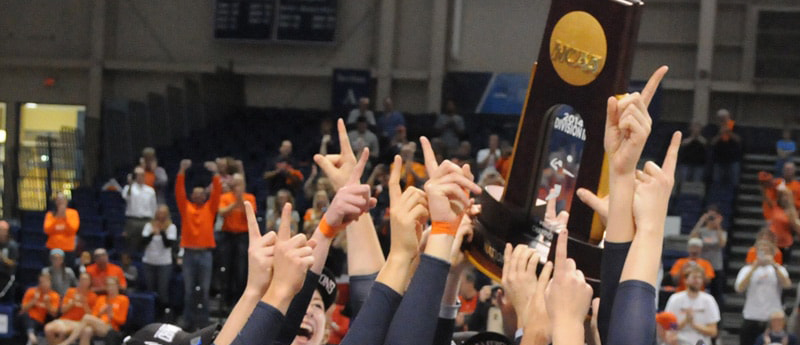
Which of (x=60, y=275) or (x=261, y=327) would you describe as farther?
(x=60, y=275)

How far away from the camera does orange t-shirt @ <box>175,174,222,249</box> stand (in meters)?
14.0

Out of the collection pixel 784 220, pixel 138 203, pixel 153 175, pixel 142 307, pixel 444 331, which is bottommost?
pixel 142 307

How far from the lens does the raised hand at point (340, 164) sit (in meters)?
3.72

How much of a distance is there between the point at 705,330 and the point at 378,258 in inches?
327

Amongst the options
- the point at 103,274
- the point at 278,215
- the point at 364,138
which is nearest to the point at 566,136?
the point at 278,215

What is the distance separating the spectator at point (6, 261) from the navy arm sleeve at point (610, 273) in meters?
12.8

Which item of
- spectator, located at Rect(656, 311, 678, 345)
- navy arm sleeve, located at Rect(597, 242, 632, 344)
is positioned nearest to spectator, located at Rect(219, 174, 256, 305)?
spectator, located at Rect(656, 311, 678, 345)

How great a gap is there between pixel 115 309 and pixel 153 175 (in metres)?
4.31

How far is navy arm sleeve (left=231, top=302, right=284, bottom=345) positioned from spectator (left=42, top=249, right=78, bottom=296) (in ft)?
38.0

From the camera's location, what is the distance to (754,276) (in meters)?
12.5

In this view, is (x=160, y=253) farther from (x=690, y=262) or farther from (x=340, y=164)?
(x=340, y=164)

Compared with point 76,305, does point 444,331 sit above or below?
above

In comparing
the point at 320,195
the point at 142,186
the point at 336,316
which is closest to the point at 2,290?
the point at 142,186

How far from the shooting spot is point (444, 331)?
3.47 meters
